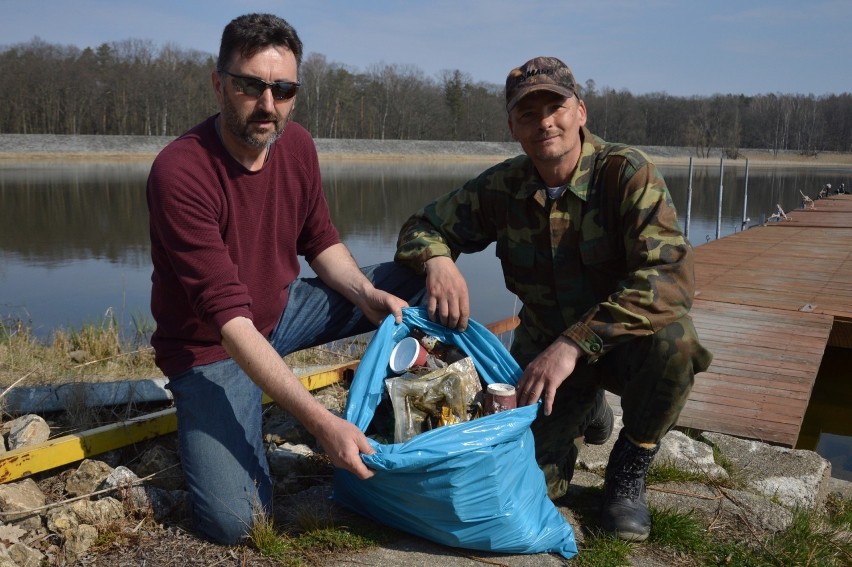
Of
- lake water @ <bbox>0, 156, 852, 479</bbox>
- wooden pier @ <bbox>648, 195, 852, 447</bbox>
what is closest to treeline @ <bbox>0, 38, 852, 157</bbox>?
lake water @ <bbox>0, 156, 852, 479</bbox>

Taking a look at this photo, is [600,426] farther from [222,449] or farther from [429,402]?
[222,449]

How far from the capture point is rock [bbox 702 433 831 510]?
10.1 ft

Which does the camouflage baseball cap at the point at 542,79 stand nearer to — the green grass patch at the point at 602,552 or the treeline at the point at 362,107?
the green grass patch at the point at 602,552

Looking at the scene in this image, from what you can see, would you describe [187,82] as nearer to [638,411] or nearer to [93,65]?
[93,65]

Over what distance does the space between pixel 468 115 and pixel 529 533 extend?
3249 inches

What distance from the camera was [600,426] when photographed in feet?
10.7

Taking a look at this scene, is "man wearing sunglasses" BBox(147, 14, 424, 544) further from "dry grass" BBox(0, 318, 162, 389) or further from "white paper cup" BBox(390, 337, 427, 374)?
"dry grass" BBox(0, 318, 162, 389)

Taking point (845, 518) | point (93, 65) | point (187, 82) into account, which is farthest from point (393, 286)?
point (93, 65)

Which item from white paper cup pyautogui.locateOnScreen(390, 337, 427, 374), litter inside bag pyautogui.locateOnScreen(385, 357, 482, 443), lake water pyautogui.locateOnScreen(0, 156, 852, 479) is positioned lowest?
lake water pyautogui.locateOnScreen(0, 156, 852, 479)

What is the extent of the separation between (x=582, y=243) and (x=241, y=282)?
1.21 metres

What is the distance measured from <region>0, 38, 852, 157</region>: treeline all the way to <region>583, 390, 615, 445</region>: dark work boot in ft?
205

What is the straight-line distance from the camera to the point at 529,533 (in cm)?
239

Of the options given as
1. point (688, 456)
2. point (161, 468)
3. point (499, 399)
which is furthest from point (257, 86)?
point (688, 456)

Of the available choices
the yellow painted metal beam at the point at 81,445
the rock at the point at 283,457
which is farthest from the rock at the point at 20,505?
the rock at the point at 283,457
